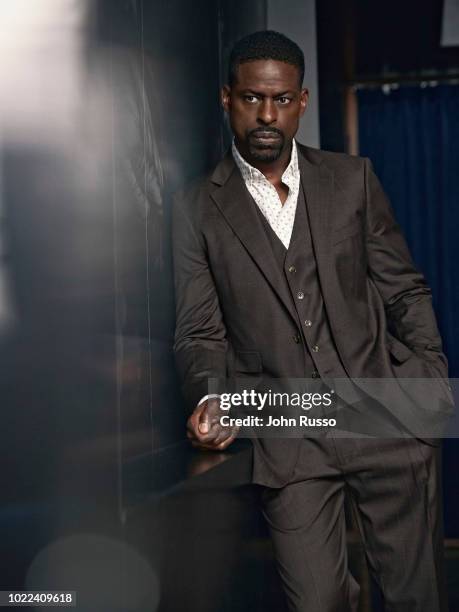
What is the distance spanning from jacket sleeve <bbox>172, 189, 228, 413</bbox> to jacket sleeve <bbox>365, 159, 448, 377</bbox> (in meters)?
0.36

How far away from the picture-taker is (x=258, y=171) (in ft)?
5.98

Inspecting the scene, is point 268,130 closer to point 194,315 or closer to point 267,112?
point 267,112

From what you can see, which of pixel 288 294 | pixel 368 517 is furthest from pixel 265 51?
pixel 368 517

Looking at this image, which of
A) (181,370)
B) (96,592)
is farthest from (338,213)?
(96,592)

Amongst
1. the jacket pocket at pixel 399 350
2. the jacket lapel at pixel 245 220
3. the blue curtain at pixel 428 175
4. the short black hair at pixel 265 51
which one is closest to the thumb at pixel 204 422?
the jacket lapel at pixel 245 220

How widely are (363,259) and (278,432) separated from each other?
0.41 m

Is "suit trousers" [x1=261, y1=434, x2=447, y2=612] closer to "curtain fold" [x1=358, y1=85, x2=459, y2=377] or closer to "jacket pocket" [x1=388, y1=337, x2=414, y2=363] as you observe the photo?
"jacket pocket" [x1=388, y1=337, x2=414, y2=363]

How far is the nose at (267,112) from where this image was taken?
171cm

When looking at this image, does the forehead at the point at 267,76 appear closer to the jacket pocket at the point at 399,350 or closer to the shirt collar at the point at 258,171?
the shirt collar at the point at 258,171

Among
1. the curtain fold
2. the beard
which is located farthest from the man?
the curtain fold

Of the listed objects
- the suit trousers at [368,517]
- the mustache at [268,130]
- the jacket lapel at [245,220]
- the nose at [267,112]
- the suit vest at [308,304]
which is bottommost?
the suit trousers at [368,517]

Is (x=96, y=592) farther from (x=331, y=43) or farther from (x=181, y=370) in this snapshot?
(x=331, y=43)

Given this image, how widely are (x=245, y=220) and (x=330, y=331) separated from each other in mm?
290

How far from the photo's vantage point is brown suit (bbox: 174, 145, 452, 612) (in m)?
1.69
